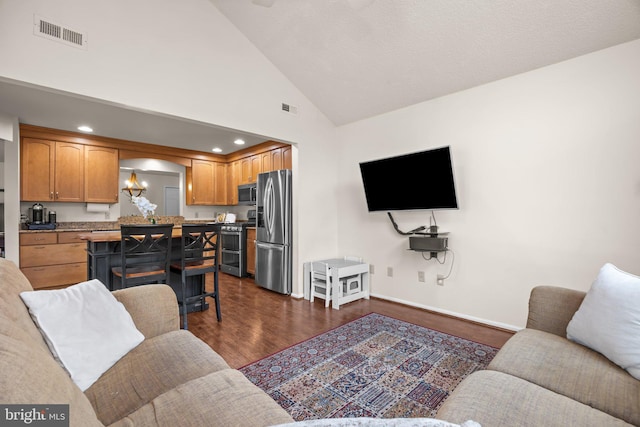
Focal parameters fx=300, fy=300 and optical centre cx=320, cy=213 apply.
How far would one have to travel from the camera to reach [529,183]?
2904 mm

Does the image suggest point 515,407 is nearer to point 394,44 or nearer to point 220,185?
point 394,44

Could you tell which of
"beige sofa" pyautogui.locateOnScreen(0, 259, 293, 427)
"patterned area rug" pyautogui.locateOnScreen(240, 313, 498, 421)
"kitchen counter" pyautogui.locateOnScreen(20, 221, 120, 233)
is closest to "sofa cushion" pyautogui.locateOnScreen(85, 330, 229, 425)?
"beige sofa" pyautogui.locateOnScreen(0, 259, 293, 427)

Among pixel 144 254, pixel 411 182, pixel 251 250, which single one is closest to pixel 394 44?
pixel 411 182

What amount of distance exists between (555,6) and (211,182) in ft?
19.8

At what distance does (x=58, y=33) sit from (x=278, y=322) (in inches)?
125

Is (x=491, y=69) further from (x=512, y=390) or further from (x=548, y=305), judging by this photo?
(x=512, y=390)

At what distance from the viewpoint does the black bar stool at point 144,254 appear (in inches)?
107

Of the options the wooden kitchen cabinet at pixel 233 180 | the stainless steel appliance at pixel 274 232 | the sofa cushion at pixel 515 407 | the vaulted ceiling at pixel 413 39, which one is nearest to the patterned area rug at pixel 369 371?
the sofa cushion at pixel 515 407

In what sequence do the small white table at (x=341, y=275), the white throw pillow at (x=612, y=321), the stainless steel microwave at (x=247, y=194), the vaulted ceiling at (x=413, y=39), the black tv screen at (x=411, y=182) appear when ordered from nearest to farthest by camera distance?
1. the white throw pillow at (x=612, y=321)
2. the vaulted ceiling at (x=413, y=39)
3. the black tv screen at (x=411, y=182)
4. the small white table at (x=341, y=275)
5. the stainless steel microwave at (x=247, y=194)

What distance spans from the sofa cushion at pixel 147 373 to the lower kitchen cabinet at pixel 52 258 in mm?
4114

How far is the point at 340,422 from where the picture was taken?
521mm

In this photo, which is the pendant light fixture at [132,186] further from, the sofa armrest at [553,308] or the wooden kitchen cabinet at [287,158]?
the sofa armrest at [553,308]

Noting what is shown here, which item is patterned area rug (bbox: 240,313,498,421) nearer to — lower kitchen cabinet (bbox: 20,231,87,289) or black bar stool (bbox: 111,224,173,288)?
black bar stool (bbox: 111,224,173,288)

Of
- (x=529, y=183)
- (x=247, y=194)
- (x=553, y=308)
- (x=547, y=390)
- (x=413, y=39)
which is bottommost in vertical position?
(x=547, y=390)
